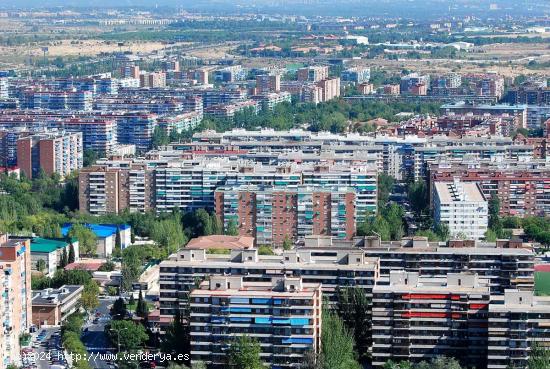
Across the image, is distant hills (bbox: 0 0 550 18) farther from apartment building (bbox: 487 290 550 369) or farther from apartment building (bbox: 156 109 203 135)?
apartment building (bbox: 487 290 550 369)

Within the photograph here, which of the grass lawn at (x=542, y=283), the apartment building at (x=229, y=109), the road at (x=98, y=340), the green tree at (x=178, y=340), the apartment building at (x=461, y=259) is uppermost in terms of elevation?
the apartment building at (x=461, y=259)

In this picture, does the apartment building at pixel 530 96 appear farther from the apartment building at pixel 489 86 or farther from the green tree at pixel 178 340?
the green tree at pixel 178 340

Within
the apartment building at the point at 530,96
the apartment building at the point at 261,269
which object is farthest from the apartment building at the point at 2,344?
the apartment building at the point at 530,96

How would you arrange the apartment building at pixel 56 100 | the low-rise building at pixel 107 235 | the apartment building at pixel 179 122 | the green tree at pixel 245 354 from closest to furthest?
the green tree at pixel 245 354 < the low-rise building at pixel 107 235 < the apartment building at pixel 179 122 < the apartment building at pixel 56 100

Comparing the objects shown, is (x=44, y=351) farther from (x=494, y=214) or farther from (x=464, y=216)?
(x=494, y=214)

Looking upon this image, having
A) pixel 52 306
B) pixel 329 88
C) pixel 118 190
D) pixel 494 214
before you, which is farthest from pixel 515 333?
pixel 329 88

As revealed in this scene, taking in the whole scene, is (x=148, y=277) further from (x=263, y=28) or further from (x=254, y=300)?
(x=263, y=28)
